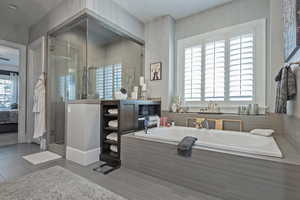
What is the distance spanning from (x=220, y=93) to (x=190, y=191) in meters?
1.90

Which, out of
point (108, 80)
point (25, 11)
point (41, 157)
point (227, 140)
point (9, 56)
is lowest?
point (41, 157)

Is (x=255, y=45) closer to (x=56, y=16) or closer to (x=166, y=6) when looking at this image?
(x=166, y=6)

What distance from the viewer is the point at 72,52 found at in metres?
3.01

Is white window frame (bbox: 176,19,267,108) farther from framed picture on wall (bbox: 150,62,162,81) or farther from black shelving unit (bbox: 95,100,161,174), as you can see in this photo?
black shelving unit (bbox: 95,100,161,174)

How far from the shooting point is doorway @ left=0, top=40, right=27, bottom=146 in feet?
11.8

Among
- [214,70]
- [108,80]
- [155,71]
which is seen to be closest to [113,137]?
[108,80]

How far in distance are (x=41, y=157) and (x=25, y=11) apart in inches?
119

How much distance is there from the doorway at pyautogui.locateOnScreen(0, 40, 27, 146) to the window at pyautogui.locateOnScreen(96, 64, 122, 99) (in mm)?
2280

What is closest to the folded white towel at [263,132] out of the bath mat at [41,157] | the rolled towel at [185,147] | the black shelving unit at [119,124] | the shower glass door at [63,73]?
the rolled towel at [185,147]

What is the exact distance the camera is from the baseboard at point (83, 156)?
2362mm

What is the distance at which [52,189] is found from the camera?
5.16 feet

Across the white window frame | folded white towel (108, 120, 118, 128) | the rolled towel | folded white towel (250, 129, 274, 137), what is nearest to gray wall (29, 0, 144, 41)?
the white window frame

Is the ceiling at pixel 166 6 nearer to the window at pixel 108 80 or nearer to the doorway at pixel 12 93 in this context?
the window at pixel 108 80

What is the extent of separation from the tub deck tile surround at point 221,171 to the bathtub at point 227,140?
0.25ft
